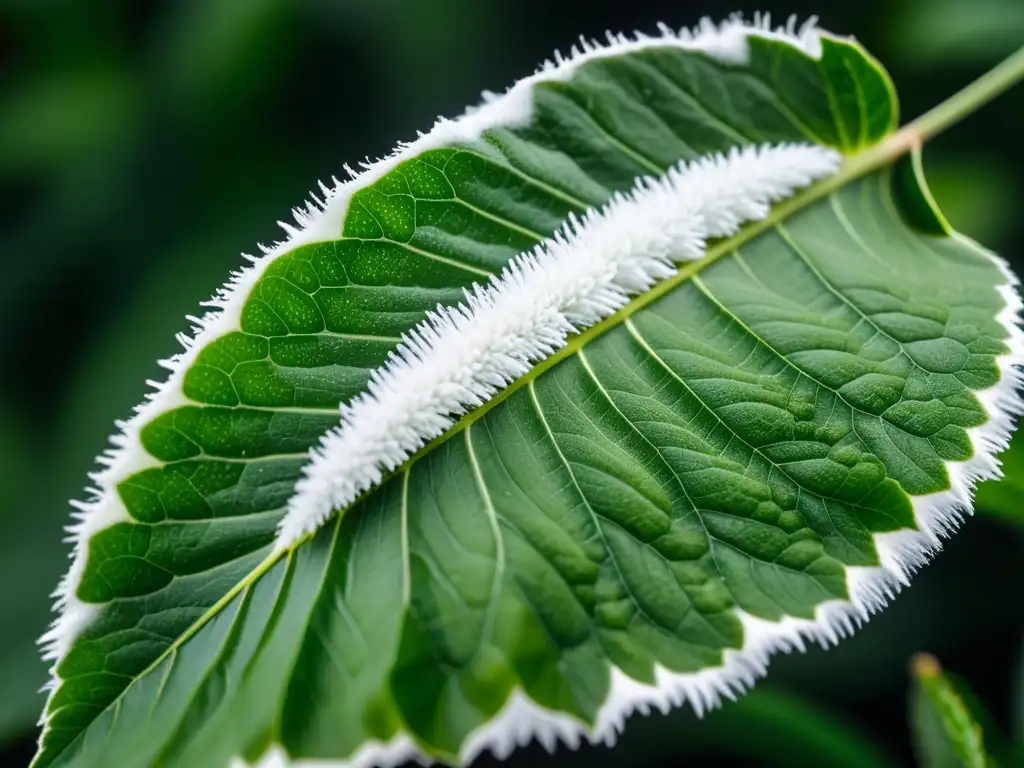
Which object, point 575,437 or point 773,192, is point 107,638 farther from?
point 773,192

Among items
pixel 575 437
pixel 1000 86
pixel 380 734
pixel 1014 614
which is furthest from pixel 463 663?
pixel 1014 614

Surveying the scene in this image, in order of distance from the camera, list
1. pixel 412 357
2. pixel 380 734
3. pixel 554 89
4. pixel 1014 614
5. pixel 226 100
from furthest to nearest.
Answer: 1. pixel 226 100
2. pixel 1014 614
3. pixel 554 89
4. pixel 412 357
5. pixel 380 734

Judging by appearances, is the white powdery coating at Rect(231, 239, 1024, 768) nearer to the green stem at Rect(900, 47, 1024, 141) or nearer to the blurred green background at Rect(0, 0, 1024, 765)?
the green stem at Rect(900, 47, 1024, 141)

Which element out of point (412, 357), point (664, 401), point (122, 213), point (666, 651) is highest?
point (122, 213)

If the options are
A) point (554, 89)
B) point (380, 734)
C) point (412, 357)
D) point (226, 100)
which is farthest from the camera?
point (226, 100)

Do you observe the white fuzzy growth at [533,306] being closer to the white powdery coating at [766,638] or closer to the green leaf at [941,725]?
the white powdery coating at [766,638]

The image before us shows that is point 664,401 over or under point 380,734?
over

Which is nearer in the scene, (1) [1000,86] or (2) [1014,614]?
(1) [1000,86]
